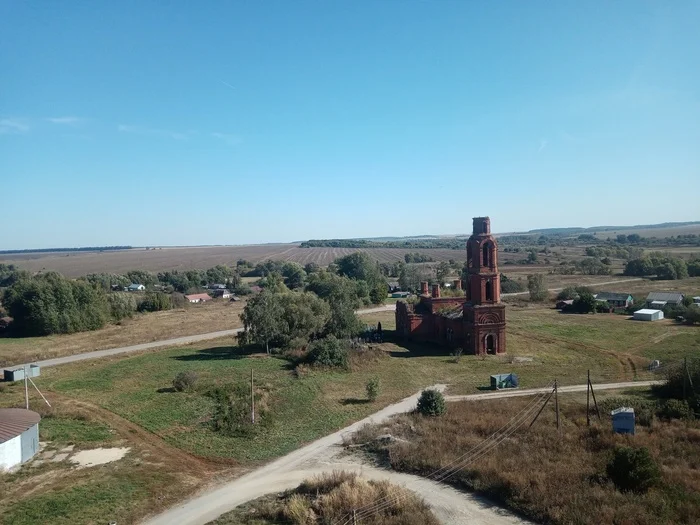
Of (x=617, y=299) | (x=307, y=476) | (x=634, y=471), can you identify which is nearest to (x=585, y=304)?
(x=617, y=299)

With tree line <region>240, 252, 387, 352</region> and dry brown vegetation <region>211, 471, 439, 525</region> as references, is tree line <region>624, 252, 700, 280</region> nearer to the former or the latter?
tree line <region>240, 252, 387, 352</region>

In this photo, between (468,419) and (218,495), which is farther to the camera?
(468,419)

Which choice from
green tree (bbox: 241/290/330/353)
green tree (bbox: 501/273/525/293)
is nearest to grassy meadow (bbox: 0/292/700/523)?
green tree (bbox: 241/290/330/353)

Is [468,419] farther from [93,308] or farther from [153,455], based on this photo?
[93,308]

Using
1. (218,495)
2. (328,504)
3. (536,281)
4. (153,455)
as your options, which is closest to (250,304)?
(153,455)

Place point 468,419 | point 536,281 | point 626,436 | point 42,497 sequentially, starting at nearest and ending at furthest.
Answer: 1. point 42,497
2. point 626,436
3. point 468,419
4. point 536,281

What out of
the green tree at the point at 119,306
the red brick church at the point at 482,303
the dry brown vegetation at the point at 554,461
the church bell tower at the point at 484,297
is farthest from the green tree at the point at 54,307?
the dry brown vegetation at the point at 554,461

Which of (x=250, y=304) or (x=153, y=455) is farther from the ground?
(x=250, y=304)
